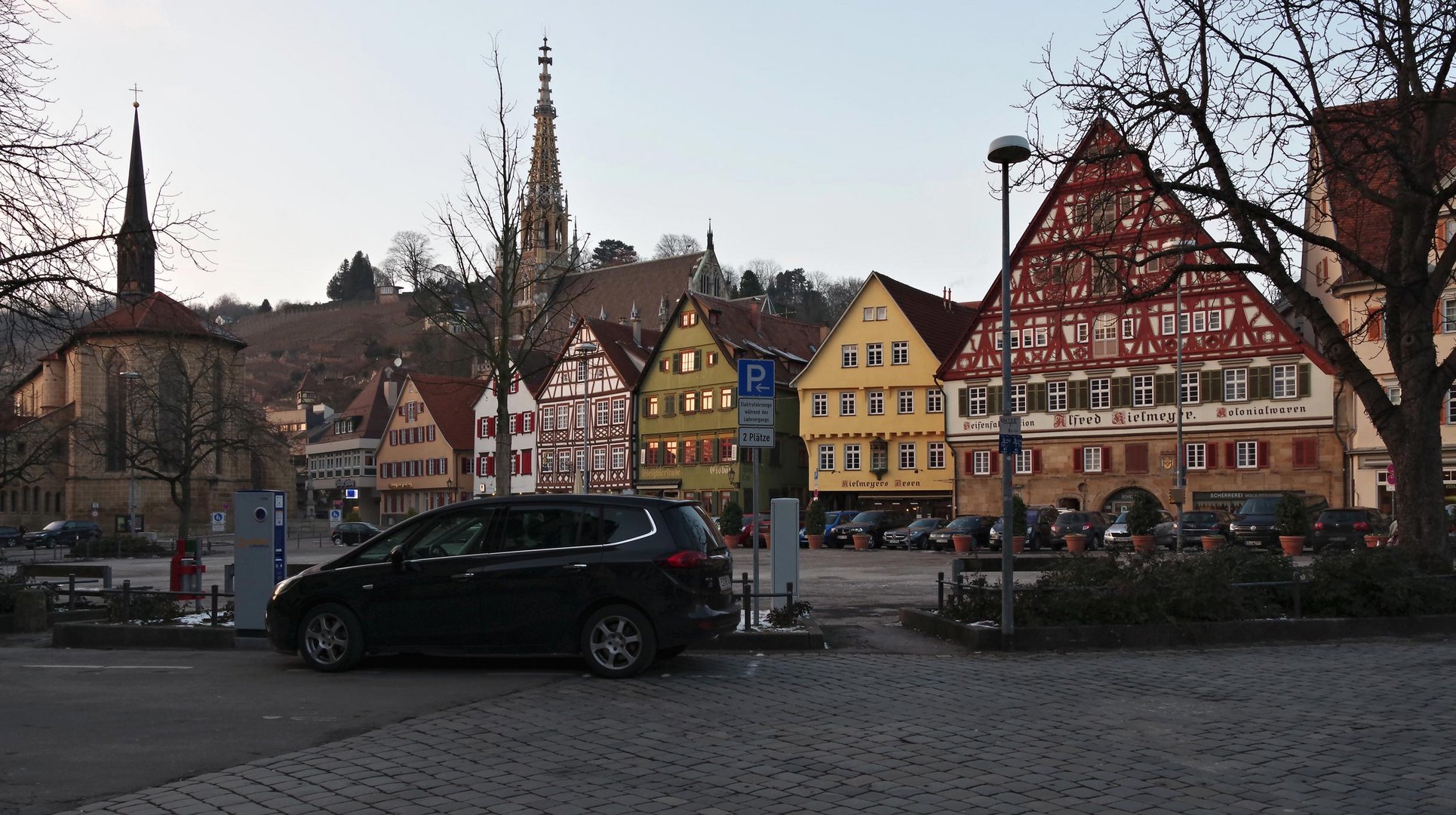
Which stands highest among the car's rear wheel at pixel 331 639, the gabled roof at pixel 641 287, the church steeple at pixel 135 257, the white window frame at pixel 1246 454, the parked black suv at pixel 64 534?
the gabled roof at pixel 641 287

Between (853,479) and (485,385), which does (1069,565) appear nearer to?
(485,385)

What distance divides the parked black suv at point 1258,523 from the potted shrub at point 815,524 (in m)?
15.5

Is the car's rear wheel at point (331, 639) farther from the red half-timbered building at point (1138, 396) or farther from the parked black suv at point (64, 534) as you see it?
the parked black suv at point (64, 534)

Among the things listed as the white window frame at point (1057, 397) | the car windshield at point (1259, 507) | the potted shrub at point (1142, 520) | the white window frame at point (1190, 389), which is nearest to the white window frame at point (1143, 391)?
the white window frame at point (1190, 389)

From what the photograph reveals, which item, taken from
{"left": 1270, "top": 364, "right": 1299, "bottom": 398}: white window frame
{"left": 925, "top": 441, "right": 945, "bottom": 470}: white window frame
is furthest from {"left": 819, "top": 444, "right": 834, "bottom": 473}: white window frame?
{"left": 1270, "top": 364, "right": 1299, "bottom": 398}: white window frame

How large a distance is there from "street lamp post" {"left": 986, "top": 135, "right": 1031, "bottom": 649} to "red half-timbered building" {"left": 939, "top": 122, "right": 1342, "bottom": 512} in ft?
110

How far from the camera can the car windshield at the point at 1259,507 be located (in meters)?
40.1

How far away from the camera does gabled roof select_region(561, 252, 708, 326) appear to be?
119 metres

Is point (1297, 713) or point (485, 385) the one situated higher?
point (485, 385)

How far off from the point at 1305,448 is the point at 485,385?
38030 millimetres

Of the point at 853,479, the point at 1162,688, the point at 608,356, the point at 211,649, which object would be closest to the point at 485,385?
the point at 211,649

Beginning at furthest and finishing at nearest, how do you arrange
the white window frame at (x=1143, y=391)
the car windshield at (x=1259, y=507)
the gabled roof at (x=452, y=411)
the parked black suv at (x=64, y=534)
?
the gabled roof at (x=452, y=411) → the parked black suv at (x=64, y=534) → the white window frame at (x=1143, y=391) → the car windshield at (x=1259, y=507)

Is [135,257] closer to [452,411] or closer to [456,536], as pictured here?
[456,536]

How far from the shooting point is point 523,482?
269 ft
